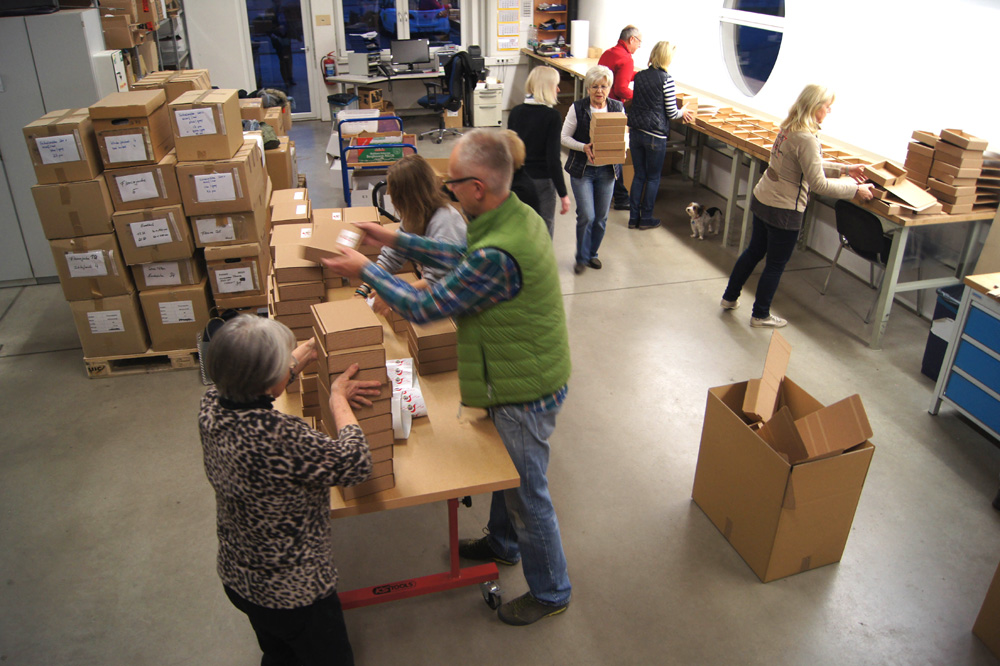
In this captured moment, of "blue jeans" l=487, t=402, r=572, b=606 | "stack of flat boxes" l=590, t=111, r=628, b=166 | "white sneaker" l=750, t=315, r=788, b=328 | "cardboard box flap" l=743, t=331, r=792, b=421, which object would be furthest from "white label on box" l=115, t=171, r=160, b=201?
"white sneaker" l=750, t=315, r=788, b=328

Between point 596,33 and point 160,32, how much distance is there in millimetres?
5760

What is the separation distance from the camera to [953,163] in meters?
4.26

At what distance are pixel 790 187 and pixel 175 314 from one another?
3825 millimetres

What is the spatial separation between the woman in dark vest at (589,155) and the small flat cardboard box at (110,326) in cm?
308

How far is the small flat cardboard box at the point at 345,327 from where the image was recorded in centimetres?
193

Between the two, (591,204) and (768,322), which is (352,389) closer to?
(768,322)

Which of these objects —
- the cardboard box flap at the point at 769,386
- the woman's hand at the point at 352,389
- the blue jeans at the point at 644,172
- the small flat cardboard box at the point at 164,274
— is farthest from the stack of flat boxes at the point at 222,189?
the blue jeans at the point at 644,172

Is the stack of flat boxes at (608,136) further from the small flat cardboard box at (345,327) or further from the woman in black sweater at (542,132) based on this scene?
the small flat cardboard box at (345,327)

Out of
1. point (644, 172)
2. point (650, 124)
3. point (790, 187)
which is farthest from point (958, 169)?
point (644, 172)

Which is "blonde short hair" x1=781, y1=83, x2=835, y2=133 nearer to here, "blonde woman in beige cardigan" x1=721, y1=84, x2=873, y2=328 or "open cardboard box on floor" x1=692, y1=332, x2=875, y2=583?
"blonde woman in beige cardigan" x1=721, y1=84, x2=873, y2=328

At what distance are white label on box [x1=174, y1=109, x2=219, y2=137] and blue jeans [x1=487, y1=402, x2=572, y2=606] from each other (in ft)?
8.96

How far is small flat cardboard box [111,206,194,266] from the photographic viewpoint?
4.00 meters

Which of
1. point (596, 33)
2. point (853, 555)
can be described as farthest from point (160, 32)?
point (853, 555)

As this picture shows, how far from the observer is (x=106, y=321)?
4172 millimetres
